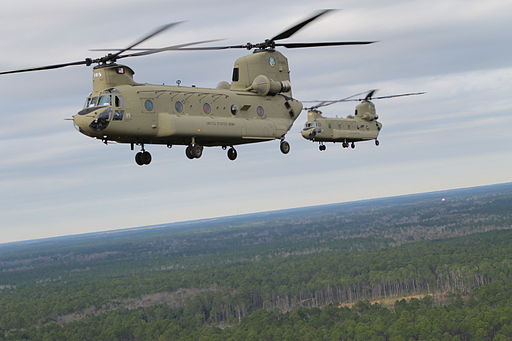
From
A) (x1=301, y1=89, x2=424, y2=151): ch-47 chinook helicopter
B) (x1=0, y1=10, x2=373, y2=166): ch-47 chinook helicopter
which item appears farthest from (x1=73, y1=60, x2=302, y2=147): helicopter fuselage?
(x1=301, y1=89, x2=424, y2=151): ch-47 chinook helicopter

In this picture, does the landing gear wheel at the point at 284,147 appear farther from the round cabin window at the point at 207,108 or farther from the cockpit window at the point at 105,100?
the cockpit window at the point at 105,100

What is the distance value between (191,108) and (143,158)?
12.3ft

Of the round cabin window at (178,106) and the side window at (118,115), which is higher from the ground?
the round cabin window at (178,106)

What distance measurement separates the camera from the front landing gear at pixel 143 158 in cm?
4150

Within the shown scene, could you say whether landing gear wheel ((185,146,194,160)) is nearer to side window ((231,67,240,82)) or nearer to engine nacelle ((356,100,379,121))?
side window ((231,67,240,82))

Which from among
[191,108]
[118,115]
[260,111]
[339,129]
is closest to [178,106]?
[191,108]

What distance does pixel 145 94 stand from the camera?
1570 inches

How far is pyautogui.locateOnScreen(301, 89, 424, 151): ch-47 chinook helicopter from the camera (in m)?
85.0

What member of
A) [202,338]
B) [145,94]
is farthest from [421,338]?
[145,94]

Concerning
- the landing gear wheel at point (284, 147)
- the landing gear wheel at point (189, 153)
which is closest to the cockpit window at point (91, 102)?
the landing gear wheel at point (189, 153)

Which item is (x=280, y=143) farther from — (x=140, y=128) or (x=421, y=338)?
(x=421, y=338)

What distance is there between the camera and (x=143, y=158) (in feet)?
136

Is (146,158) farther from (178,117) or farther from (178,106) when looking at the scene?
(178,106)

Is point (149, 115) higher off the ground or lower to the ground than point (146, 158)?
higher
